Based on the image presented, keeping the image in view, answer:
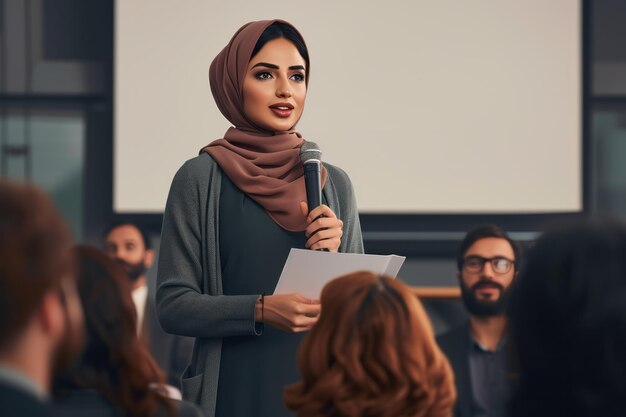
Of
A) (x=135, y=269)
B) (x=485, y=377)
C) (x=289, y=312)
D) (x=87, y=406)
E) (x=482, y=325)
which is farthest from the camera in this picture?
(x=135, y=269)

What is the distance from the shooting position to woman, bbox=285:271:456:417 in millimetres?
1552

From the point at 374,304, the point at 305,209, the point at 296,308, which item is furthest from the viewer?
the point at 305,209

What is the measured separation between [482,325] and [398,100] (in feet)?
5.09

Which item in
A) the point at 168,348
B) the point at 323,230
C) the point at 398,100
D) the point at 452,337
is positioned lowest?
the point at 168,348

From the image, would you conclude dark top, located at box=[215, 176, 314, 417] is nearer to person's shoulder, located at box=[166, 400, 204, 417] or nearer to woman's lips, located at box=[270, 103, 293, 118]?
woman's lips, located at box=[270, 103, 293, 118]

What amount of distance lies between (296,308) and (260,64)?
0.58 meters

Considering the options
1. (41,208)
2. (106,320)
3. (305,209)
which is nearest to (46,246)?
(41,208)

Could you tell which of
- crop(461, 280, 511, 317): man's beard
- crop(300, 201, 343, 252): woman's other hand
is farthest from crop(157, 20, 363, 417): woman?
crop(461, 280, 511, 317): man's beard

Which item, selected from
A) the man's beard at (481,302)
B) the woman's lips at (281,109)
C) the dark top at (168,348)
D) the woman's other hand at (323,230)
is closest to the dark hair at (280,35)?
the woman's lips at (281,109)

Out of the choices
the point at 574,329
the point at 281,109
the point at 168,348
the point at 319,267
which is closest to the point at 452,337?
the point at 168,348

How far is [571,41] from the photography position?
525 cm

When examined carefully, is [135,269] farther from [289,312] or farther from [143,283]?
[289,312]

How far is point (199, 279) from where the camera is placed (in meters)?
2.18

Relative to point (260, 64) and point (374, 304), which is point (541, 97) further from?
point (374, 304)
